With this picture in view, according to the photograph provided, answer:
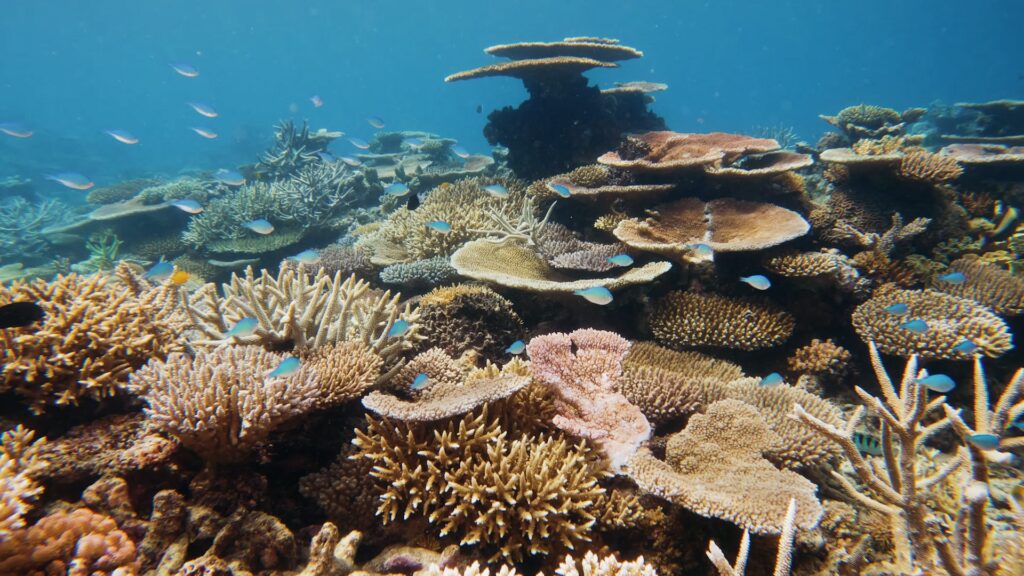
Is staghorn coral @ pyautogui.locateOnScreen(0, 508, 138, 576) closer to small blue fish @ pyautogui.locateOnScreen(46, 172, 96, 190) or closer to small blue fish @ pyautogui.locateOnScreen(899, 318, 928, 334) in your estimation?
small blue fish @ pyautogui.locateOnScreen(899, 318, 928, 334)

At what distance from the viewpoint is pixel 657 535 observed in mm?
2803

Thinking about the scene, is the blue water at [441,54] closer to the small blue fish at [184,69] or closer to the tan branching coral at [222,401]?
the small blue fish at [184,69]

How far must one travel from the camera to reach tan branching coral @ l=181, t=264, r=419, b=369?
347cm

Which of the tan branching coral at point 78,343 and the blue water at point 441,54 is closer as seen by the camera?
the tan branching coral at point 78,343

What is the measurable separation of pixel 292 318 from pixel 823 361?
509 cm

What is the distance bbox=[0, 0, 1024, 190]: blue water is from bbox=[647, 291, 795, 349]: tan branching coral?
91378 millimetres

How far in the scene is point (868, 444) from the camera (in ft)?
14.1

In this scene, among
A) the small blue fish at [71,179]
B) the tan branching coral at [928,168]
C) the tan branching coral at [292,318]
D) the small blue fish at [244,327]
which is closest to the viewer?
the small blue fish at [244,327]

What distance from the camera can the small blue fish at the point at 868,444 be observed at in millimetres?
3979

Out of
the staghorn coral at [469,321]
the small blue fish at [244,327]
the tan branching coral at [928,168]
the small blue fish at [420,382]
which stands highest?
the tan branching coral at [928,168]

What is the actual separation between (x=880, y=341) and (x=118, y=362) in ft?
21.9

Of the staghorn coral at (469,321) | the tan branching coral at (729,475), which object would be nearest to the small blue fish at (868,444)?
the tan branching coral at (729,475)

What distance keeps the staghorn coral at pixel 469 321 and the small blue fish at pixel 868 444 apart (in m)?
3.32

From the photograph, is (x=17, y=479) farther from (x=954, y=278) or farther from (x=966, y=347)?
(x=954, y=278)
